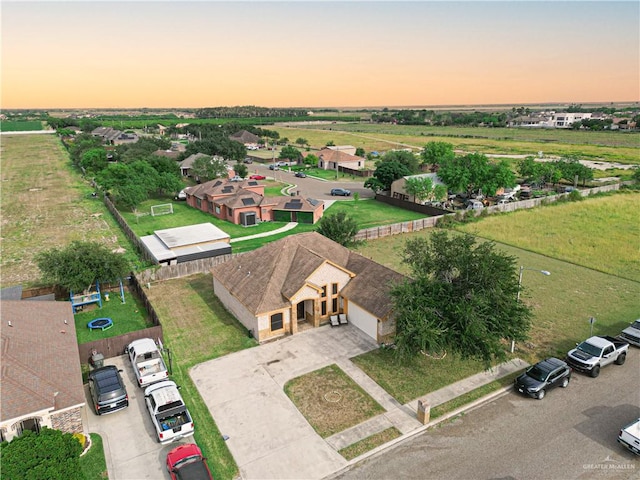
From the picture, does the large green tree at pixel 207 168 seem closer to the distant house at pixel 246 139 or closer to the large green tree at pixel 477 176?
the large green tree at pixel 477 176

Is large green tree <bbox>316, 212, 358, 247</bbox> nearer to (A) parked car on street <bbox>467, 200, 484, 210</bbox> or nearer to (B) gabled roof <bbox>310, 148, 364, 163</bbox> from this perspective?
(A) parked car on street <bbox>467, 200, 484, 210</bbox>

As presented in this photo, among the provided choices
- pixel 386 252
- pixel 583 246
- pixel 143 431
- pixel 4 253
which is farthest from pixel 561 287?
pixel 4 253

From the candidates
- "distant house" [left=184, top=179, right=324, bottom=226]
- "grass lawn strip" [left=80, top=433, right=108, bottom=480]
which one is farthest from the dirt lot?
"grass lawn strip" [left=80, top=433, right=108, bottom=480]

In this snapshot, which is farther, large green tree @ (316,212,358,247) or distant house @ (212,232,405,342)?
large green tree @ (316,212,358,247)

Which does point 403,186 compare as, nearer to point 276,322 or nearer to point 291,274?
point 291,274

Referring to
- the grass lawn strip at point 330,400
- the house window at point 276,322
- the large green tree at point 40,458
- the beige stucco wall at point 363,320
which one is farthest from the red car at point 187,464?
the beige stucco wall at point 363,320

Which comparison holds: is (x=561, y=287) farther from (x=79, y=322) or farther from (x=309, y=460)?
(x=79, y=322)

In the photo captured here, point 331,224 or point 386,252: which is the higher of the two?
point 331,224
